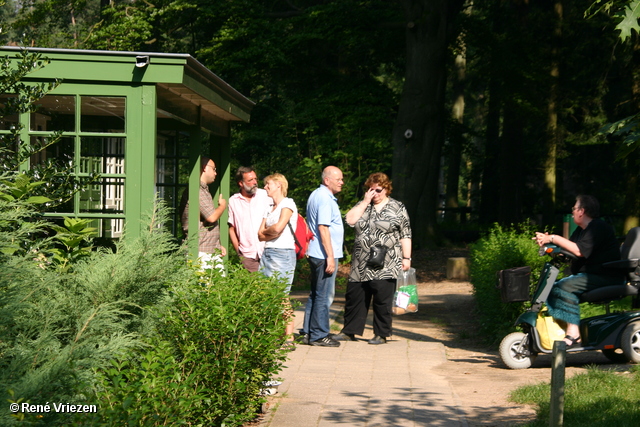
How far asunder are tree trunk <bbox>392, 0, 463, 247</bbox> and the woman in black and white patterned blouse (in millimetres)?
11035

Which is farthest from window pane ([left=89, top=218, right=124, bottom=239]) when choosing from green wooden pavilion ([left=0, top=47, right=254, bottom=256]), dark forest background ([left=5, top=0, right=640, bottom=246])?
dark forest background ([left=5, top=0, right=640, bottom=246])

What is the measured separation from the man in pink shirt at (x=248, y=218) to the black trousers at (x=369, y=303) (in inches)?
51.4

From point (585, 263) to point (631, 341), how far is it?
91 centimetres

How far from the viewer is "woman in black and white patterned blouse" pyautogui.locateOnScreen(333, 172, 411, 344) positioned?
9.57 m

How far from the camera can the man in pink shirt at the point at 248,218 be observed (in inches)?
364

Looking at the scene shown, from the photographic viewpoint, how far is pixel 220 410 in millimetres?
5223

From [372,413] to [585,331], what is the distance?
3217 mm

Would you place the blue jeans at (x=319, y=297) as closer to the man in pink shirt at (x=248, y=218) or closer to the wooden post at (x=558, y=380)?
the man in pink shirt at (x=248, y=218)

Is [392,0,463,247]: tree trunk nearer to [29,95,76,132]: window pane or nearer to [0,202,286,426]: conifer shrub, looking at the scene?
[29,95,76,132]: window pane

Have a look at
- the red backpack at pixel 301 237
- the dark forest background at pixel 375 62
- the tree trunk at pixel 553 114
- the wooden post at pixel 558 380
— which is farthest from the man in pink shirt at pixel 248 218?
the tree trunk at pixel 553 114

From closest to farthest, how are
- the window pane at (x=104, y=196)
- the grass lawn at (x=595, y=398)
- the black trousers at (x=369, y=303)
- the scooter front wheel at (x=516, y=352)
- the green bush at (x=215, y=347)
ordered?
the green bush at (x=215, y=347) → the grass lawn at (x=595, y=398) → the window pane at (x=104, y=196) → the scooter front wheel at (x=516, y=352) → the black trousers at (x=369, y=303)

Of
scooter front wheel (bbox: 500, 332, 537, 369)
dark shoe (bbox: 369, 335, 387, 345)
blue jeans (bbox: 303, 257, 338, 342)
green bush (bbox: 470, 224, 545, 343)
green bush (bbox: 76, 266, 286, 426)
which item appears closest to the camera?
green bush (bbox: 76, 266, 286, 426)

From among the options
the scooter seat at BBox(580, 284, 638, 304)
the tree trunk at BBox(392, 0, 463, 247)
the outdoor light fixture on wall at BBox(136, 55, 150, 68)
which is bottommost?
the scooter seat at BBox(580, 284, 638, 304)

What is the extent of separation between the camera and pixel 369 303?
32.1 ft
